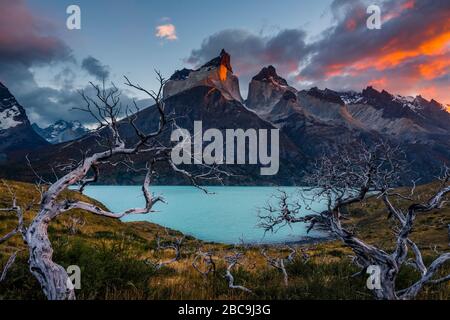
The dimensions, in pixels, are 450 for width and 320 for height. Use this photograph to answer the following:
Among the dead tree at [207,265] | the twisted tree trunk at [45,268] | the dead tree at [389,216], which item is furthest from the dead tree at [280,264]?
the twisted tree trunk at [45,268]

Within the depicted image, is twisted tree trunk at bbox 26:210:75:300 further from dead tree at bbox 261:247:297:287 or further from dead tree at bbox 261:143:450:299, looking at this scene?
dead tree at bbox 261:247:297:287

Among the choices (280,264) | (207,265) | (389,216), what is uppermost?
(389,216)

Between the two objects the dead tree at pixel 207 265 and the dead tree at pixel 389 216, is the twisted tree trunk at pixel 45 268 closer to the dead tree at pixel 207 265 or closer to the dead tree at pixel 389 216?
the dead tree at pixel 207 265

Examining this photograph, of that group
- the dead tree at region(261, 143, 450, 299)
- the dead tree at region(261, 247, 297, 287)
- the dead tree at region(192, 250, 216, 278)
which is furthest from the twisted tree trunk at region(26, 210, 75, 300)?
the dead tree at region(261, 247, 297, 287)

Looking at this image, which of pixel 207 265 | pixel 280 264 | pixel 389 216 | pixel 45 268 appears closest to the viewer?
pixel 45 268

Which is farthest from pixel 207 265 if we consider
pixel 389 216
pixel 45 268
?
pixel 45 268

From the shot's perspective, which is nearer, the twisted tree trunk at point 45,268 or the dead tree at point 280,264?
the twisted tree trunk at point 45,268

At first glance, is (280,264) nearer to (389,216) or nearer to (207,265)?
(207,265)

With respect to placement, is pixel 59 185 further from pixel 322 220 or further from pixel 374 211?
pixel 374 211

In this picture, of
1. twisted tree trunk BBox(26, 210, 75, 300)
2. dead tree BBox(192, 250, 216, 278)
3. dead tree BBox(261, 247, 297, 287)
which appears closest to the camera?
twisted tree trunk BBox(26, 210, 75, 300)

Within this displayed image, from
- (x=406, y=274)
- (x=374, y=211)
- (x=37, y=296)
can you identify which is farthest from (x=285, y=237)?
(x=37, y=296)

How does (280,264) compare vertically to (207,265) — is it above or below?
above
